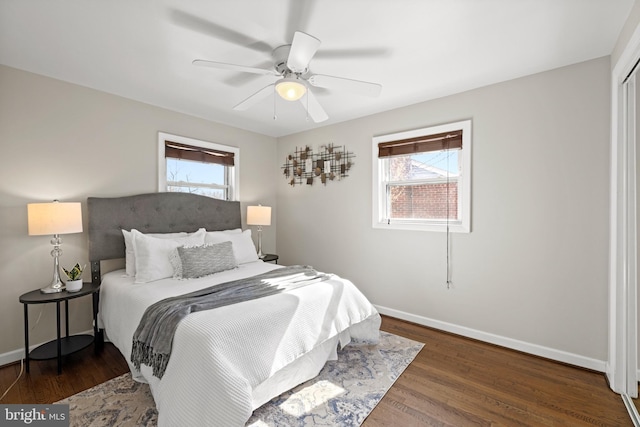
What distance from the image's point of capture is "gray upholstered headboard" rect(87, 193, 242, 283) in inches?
114

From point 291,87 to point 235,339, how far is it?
1676mm

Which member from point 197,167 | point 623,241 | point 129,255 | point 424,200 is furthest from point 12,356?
point 623,241

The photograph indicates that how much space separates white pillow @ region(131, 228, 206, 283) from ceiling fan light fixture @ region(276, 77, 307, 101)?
1857mm

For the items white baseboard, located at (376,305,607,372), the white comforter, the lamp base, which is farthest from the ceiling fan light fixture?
white baseboard, located at (376,305,607,372)

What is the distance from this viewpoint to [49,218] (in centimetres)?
238

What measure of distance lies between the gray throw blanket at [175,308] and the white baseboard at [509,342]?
1.44 metres

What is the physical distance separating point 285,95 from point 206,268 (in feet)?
5.79

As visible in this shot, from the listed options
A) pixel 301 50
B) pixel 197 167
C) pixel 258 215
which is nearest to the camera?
pixel 301 50

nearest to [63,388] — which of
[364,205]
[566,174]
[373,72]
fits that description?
[364,205]

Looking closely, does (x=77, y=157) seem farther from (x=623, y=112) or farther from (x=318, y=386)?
(x=623, y=112)

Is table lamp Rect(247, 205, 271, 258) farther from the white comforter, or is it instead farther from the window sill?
the window sill

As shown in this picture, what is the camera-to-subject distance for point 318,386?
2.17 metres

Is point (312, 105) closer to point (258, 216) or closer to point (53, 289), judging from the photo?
point (258, 216)

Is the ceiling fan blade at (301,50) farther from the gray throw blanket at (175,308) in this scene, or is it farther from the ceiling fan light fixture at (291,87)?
the gray throw blanket at (175,308)
